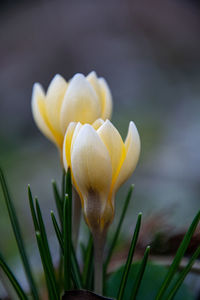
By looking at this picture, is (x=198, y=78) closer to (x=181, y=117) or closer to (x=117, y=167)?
(x=181, y=117)

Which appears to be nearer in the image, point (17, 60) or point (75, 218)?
point (75, 218)

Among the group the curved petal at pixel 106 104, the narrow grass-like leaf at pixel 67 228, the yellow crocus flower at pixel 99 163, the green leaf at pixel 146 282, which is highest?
the curved petal at pixel 106 104

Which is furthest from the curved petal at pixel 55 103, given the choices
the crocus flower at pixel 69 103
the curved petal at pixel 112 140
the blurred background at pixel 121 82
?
the blurred background at pixel 121 82

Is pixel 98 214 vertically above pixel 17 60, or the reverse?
pixel 17 60

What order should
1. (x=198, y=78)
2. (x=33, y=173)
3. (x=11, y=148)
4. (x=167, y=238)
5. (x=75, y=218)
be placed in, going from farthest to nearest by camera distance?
1. (x=198, y=78)
2. (x=11, y=148)
3. (x=33, y=173)
4. (x=167, y=238)
5. (x=75, y=218)

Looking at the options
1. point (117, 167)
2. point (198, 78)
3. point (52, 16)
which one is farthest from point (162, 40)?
point (117, 167)

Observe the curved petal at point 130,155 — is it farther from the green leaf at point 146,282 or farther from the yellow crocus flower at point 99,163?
the green leaf at point 146,282
